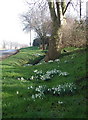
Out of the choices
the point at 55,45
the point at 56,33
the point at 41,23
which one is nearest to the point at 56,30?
the point at 56,33

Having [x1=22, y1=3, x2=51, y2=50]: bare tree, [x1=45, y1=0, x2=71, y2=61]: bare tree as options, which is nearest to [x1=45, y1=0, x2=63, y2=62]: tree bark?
[x1=45, y1=0, x2=71, y2=61]: bare tree

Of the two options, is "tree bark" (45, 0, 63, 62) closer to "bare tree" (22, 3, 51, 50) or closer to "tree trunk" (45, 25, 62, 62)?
"tree trunk" (45, 25, 62, 62)

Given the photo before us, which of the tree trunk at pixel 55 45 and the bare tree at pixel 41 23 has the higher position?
the bare tree at pixel 41 23

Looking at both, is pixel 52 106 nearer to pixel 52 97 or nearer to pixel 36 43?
pixel 52 97

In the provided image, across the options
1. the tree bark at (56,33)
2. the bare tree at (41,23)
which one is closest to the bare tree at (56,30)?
the tree bark at (56,33)

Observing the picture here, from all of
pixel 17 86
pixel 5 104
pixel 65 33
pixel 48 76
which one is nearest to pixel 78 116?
pixel 5 104

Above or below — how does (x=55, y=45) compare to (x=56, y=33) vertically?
below

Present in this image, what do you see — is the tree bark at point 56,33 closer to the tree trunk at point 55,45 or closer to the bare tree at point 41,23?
the tree trunk at point 55,45

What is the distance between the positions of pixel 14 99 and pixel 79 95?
2.05 metres

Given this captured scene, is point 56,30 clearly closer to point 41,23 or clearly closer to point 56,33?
point 56,33

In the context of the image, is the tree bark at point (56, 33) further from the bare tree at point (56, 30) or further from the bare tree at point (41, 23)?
the bare tree at point (41, 23)

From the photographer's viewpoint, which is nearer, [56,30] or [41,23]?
[56,30]

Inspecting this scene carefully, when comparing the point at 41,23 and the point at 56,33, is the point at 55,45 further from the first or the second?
the point at 41,23

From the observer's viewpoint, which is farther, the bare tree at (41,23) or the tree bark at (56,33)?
the bare tree at (41,23)
